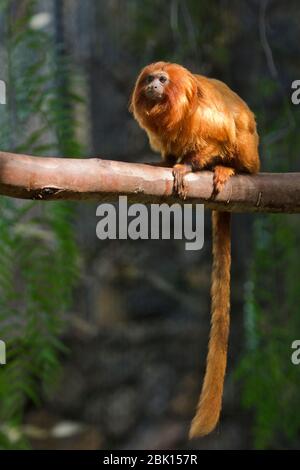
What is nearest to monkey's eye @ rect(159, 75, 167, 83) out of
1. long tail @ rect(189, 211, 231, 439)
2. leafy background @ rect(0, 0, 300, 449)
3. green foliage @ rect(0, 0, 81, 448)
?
long tail @ rect(189, 211, 231, 439)

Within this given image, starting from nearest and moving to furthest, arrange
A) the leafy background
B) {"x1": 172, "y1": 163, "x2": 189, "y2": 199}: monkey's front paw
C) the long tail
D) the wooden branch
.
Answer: the wooden branch, {"x1": 172, "y1": 163, "x2": 189, "y2": 199}: monkey's front paw, the long tail, the leafy background

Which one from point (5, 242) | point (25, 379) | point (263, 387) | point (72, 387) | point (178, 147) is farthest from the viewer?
point (72, 387)

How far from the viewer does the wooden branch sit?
144cm

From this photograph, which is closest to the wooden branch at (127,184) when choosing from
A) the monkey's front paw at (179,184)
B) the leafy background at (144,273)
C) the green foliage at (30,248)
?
the monkey's front paw at (179,184)

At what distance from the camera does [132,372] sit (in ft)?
12.5

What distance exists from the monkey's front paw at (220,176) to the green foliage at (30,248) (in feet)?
2.59

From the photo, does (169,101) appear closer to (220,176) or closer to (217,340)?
(220,176)

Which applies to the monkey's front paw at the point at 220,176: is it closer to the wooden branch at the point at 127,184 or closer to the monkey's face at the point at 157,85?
the wooden branch at the point at 127,184

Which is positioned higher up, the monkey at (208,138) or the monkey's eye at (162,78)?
the monkey's eye at (162,78)

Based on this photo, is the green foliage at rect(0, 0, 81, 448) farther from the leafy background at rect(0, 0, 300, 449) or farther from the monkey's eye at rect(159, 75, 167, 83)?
the monkey's eye at rect(159, 75, 167, 83)

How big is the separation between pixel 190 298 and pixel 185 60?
1226mm

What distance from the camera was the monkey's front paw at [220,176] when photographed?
71.3 inches
